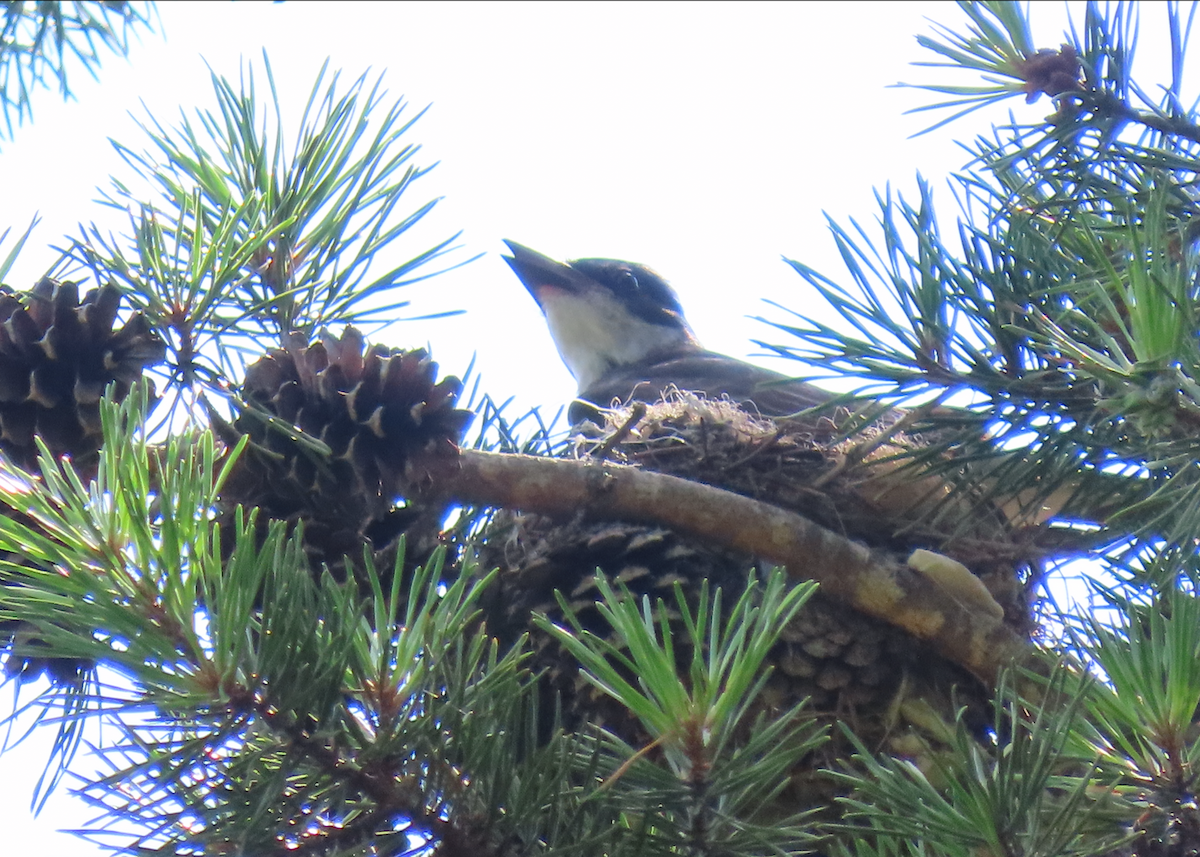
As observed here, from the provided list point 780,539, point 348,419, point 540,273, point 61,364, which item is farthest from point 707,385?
Answer: point 61,364

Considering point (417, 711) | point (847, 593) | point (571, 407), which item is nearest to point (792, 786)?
point (847, 593)

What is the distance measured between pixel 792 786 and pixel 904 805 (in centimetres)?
55

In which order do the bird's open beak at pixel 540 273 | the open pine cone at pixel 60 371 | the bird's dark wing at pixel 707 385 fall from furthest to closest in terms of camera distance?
the bird's open beak at pixel 540 273, the bird's dark wing at pixel 707 385, the open pine cone at pixel 60 371

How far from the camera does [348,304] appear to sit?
1383 millimetres

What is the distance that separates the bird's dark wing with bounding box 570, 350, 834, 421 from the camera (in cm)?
256

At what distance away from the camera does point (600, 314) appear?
3.69 m

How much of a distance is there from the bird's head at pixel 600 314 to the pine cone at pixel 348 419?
7.67ft

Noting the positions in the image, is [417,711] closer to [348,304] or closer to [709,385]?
[348,304]

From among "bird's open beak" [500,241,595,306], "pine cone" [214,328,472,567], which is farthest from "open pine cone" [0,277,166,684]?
"bird's open beak" [500,241,595,306]

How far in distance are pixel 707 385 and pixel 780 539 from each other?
1399 millimetres

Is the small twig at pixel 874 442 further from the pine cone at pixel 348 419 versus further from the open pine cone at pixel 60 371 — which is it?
the open pine cone at pixel 60 371

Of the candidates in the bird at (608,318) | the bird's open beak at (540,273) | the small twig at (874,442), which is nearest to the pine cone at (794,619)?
the small twig at (874,442)

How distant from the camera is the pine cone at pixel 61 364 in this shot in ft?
3.49

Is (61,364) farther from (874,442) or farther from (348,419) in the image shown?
(874,442)
